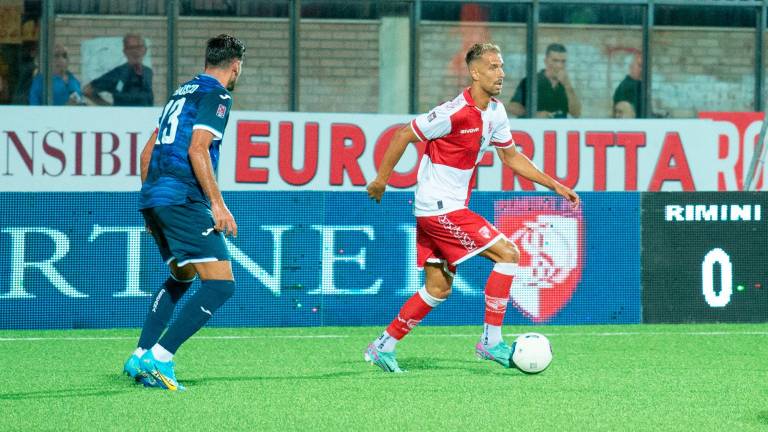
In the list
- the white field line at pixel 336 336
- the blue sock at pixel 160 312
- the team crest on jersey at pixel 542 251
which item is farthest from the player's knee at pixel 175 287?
the team crest on jersey at pixel 542 251

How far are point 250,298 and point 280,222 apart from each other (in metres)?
0.67

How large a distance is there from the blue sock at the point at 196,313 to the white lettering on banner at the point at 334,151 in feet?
25.0

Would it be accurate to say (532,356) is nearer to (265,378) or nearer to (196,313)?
(265,378)

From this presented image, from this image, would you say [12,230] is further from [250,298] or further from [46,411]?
[46,411]

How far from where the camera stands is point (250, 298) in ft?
38.2

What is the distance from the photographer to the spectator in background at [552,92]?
16.5 metres

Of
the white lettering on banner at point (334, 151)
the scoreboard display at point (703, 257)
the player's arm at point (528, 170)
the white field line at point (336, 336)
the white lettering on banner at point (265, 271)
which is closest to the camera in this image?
the player's arm at point (528, 170)

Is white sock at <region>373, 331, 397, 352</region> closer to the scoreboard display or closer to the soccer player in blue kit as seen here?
the soccer player in blue kit

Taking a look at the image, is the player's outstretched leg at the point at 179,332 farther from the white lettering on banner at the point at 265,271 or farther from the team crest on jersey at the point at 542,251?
the team crest on jersey at the point at 542,251

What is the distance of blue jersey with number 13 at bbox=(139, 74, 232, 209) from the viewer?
23.4 feet

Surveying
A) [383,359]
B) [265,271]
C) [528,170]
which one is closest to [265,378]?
[383,359]

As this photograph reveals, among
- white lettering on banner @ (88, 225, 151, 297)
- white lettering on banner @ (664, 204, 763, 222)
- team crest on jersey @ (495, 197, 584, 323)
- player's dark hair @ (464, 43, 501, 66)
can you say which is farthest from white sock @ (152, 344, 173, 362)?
white lettering on banner @ (664, 204, 763, 222)

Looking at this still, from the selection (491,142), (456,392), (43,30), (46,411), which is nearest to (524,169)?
(491,142)

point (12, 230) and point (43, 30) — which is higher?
point (43, 30)
